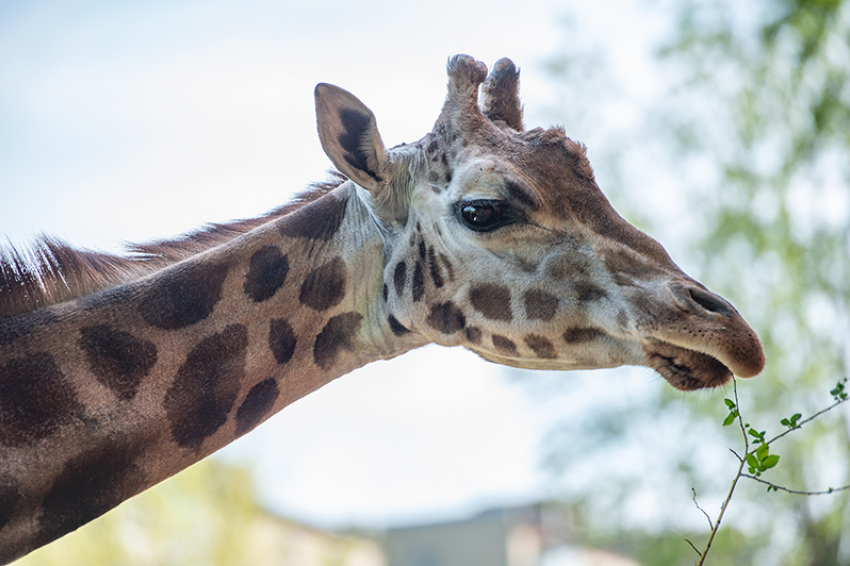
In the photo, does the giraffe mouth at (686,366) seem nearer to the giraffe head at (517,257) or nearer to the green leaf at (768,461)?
the giraffe head at (517,257)

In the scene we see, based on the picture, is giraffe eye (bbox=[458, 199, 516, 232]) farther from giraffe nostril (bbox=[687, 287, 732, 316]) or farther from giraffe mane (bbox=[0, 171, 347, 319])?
giraffe mane (bbox=[0, 171, 347, 319])

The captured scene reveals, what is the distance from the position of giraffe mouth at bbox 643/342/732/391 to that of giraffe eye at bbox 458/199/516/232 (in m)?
0.84

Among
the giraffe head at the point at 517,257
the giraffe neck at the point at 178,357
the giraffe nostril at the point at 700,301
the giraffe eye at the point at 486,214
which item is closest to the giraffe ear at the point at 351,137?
the giraffe head at the point at 517,257

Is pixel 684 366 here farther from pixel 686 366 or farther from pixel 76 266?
pixel 76 266

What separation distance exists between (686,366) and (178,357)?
2.12 metres

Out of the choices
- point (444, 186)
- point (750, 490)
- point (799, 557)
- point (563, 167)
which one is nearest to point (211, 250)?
point (444, 186)

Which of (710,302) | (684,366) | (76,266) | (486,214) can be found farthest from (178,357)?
(710,302)

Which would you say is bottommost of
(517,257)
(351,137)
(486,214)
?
(517,257)

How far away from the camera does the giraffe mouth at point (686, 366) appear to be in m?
2.84

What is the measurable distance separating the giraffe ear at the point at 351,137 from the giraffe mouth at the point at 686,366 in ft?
5.02

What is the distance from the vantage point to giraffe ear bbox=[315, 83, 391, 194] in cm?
333

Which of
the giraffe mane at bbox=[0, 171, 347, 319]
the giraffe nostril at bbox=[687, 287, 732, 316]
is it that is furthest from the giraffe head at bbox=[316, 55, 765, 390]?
the giraffe mane at bbox=[0, 171, 347, 319]

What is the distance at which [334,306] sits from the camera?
3.49 m

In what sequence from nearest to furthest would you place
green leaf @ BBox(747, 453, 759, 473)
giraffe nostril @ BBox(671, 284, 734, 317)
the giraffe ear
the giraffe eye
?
green leaf @ BBox(747, 453, 759, 473), giraffe nostril @ BBox(671, 284, 734, 317), the giraffe eye, the giraffe ear
